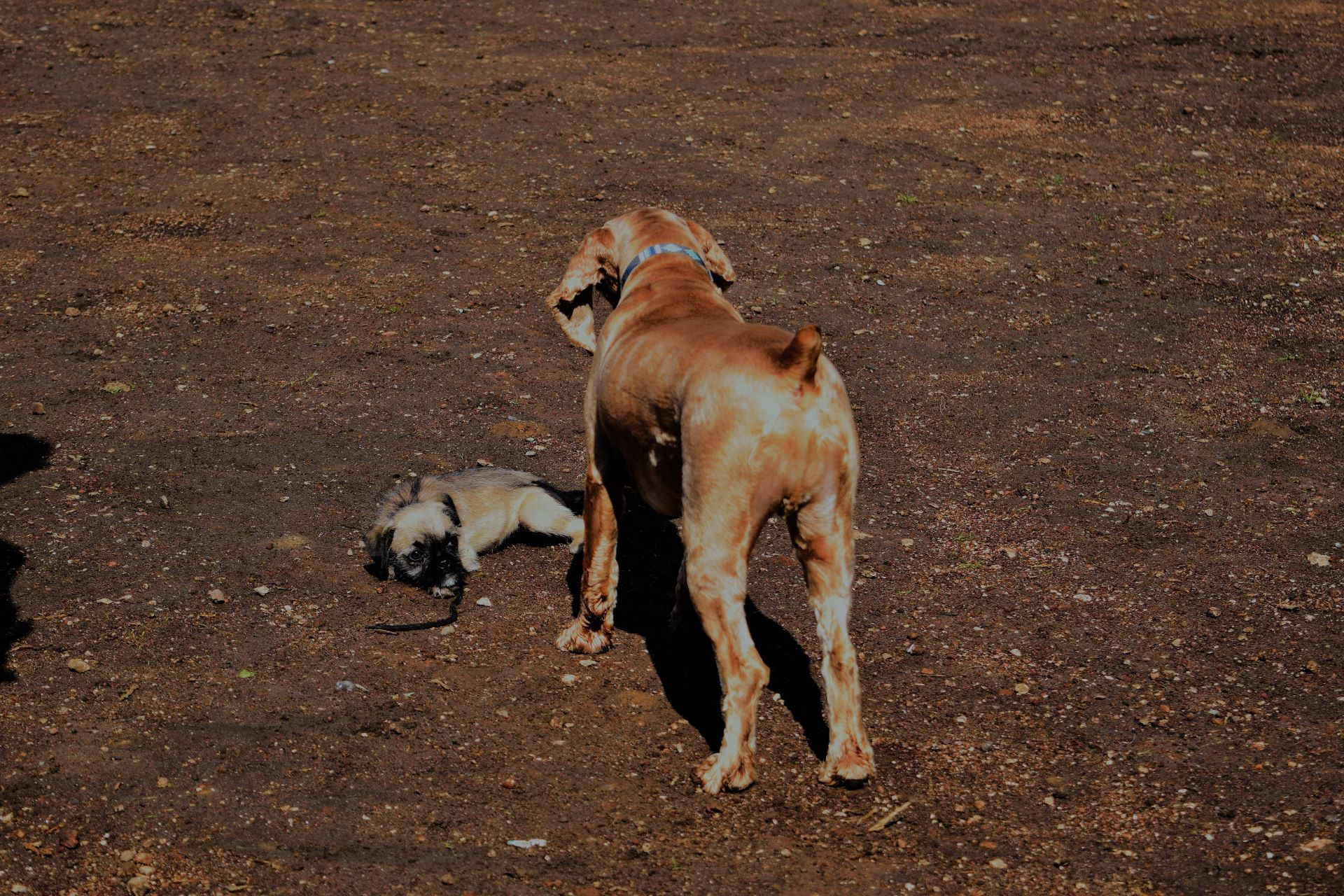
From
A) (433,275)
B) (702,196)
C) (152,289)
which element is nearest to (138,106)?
(152,289)

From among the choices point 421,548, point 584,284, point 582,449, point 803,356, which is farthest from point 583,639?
point 582,449

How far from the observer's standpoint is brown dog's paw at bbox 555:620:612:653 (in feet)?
21.3

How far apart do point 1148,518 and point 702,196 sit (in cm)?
584

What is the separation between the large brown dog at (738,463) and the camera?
200 inches

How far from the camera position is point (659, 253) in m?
6.54

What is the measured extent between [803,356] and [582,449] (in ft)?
12.4

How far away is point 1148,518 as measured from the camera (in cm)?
775

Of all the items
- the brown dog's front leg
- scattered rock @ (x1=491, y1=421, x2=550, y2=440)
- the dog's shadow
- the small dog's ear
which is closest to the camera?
the dog's shadow

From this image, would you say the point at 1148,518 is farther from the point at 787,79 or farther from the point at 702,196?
the point at 787,79

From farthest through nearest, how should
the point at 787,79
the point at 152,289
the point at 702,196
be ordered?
the point at 787,79
the point at 702,196
the point at 152,289

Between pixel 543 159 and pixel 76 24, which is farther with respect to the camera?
pixel 76 24

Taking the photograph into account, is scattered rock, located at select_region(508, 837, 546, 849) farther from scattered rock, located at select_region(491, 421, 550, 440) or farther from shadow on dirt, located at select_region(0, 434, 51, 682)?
scattered rock, located at select_region(491, 421, 550, 440)

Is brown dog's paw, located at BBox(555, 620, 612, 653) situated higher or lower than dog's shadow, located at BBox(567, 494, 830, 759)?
higher

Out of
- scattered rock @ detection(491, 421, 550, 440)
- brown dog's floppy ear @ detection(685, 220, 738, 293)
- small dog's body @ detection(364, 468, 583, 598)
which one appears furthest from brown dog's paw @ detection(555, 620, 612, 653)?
scattered rock @ detection(491, 421, 550, 440)
